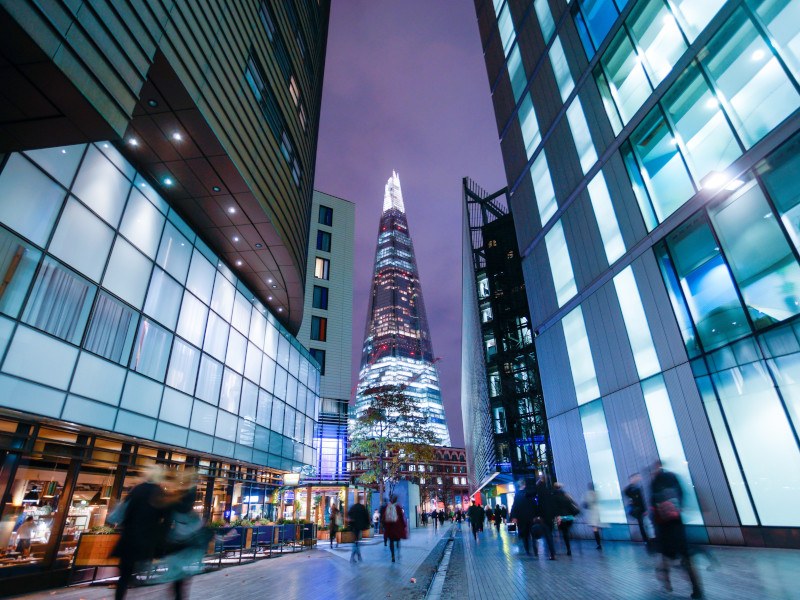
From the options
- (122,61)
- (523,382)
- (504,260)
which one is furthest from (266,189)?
(504,260)

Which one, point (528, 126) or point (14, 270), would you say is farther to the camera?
point (528, 126)

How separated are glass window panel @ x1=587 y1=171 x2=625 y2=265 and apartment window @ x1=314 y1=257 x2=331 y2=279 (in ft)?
93.7

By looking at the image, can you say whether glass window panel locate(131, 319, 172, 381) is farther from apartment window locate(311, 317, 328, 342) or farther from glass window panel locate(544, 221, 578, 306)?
apartment window locate(311, 317, 328, 342)

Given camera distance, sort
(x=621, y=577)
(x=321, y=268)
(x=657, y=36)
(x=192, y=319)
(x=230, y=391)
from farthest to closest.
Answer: (x=321, y=268)
(x=230, y=391)
(x=192, y=319)
(x=657, y=36)
(x=621, y=577)

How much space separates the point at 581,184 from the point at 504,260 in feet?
91.1

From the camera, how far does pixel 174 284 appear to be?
1374 cm

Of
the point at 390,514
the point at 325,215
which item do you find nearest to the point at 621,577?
the point at 390,514

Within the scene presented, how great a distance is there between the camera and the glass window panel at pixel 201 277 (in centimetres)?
1477

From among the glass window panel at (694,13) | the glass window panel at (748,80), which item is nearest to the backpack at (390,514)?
the glass window panel at (748,80)

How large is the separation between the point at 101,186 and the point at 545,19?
19.9 metres

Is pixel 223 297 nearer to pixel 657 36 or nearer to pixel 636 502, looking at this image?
pixel 636 502

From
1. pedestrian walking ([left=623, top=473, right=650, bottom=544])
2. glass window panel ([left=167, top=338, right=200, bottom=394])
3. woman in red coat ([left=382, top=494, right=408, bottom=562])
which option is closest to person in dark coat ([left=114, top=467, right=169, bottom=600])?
pedestrian walking ([left=623, top=473, right=650, bottom=544])

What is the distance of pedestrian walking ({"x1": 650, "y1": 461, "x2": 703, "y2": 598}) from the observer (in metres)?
5.53

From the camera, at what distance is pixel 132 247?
38.7 feet
